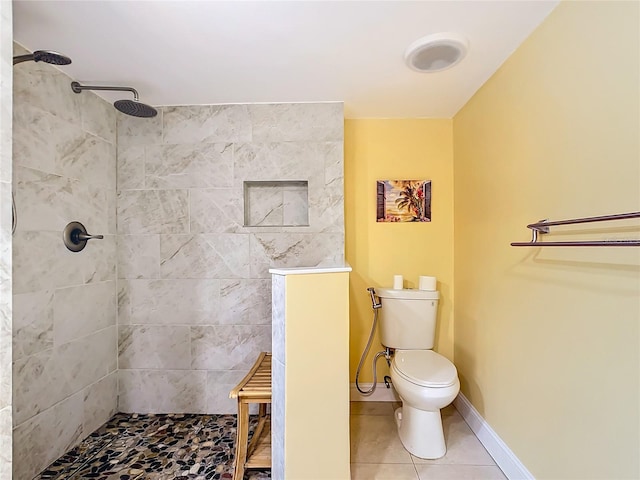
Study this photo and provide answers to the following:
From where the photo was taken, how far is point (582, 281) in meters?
1.18

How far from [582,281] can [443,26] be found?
4.04 ft

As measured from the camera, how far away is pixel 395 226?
247 cm

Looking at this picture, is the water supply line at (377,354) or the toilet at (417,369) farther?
the water supply line at (377,354)

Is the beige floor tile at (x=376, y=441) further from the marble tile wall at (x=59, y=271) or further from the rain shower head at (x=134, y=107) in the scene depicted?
the rain shower head at (x=134, y=107)

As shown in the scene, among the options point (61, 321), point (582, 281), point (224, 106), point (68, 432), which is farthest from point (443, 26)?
point (68, 432)

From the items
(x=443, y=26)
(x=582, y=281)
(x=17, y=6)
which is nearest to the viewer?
(x=582, y=281)

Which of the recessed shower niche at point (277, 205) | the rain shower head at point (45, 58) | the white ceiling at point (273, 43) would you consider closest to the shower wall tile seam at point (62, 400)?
the recessed shower niche at point (277, 205)

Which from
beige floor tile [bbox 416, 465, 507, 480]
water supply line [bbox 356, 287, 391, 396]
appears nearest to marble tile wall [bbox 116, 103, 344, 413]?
water supply line [bbox 356, 287, 391, 396]

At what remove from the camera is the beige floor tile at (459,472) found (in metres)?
1.64

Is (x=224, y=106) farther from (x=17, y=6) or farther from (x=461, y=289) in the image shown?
(x=461, y=289)

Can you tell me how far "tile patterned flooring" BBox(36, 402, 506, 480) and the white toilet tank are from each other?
1.76ft

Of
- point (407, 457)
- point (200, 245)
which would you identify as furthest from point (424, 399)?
point (200, 245)

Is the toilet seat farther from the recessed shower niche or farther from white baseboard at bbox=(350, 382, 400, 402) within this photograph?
the recessed shower niche

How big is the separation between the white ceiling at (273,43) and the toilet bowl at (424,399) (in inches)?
68.1
